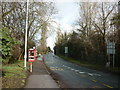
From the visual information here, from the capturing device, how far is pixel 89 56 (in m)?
28.8

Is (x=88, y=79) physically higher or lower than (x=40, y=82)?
lower

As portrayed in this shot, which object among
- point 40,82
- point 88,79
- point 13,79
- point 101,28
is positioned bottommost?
point 88,79

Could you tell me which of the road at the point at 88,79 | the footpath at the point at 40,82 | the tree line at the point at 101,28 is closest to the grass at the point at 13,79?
the footpath at the point at 40,82

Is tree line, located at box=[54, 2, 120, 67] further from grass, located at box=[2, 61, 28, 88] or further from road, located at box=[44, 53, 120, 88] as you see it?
grass, located at box=[2, 61, 28, 88]

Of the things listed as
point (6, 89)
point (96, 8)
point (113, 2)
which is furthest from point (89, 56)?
point (6, 89)

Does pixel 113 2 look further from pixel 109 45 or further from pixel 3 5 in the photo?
pixel 3 5

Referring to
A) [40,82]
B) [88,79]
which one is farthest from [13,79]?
[88,79]

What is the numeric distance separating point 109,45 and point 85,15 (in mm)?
9308

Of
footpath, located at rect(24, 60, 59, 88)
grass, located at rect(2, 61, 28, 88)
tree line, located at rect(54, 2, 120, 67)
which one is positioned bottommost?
footpath, located at rect(24, 60, 59, 88)

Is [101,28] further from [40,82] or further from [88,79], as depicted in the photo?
[40,82]

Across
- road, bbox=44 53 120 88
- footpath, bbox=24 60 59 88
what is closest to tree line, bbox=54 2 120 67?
road, bbox=44 53 120 88

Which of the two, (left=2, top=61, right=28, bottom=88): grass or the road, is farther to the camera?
the road

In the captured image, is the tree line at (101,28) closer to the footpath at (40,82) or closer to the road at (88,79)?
the road at (88,79)

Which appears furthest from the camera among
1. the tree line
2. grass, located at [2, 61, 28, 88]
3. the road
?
the tree line
